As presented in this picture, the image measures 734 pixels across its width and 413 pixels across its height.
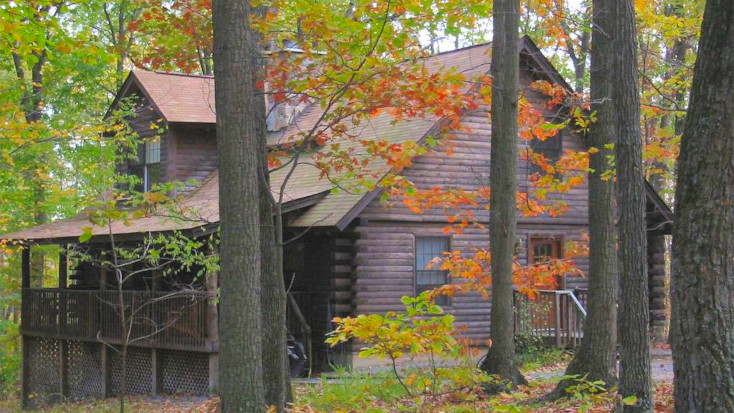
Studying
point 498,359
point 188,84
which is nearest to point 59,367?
point 188,84

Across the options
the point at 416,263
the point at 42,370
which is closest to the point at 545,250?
the point at 416,263

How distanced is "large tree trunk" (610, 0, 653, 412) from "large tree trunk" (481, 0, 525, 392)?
318 cm

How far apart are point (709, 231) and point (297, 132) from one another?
45.3 ft

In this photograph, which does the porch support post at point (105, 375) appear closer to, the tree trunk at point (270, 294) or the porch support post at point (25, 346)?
the porch support post at point (25, 346)

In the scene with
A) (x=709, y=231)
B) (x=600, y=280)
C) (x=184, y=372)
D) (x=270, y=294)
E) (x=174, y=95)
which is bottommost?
(x=184, y=372)

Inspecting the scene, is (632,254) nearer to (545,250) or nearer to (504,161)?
(504,161)

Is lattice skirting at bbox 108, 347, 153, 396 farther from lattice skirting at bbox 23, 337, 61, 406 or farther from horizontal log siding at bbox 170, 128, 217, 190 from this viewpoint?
horizontal log siding at bbox 170, 128, 217, 190

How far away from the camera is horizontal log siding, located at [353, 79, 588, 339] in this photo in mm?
19484

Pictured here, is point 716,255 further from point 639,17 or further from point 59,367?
point 59,367

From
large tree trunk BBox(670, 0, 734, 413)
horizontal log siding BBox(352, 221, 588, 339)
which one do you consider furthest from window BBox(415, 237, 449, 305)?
large tree trunk BBox(670, 0, 734, 413)

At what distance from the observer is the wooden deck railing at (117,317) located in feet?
58.5

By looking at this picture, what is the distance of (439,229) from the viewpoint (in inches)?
811

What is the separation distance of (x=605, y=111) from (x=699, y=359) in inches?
243

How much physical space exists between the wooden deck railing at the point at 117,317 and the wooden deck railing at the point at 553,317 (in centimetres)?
706
